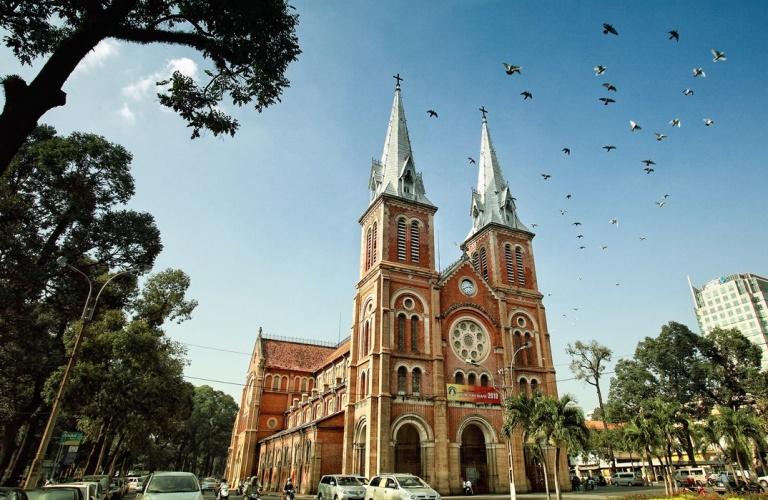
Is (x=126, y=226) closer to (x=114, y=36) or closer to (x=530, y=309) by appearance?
(x=114, y=36)

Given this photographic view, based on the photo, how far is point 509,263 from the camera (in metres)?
42.9

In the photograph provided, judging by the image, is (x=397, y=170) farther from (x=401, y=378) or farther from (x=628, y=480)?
(x=628, y=480)

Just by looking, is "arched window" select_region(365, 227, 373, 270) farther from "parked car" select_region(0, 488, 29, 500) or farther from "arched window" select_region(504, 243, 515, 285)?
"parked car" select_region(0, 488, 29, 500)

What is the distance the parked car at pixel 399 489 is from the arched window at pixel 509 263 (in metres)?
25.4

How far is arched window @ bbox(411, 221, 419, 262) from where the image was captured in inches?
1508

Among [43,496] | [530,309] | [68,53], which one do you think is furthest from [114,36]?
[530,309]

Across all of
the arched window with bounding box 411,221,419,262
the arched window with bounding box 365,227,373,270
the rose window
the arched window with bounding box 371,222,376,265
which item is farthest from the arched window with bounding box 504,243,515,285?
the arched window with bounding box 365,227,373,270

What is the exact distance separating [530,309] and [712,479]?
2124 centimetres

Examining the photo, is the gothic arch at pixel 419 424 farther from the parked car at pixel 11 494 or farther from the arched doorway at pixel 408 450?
the parked car at pixel 11 494

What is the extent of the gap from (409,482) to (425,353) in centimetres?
1619

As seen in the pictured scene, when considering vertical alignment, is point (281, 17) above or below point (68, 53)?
above

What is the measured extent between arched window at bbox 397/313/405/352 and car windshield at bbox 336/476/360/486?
12.3 m

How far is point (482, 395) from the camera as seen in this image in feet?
114

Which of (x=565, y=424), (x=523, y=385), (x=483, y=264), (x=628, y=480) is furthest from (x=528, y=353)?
(x=628, y=480)
